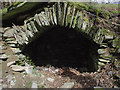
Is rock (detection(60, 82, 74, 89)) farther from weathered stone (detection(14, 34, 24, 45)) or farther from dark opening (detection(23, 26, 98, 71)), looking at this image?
dark opening (detection(23, 26, 98, 71))

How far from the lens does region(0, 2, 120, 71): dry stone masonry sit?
399 centimetres

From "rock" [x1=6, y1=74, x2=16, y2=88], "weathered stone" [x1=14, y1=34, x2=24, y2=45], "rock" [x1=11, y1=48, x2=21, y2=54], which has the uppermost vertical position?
"weathered stone" [x1=14, y1=34, x2=24, y2=45]

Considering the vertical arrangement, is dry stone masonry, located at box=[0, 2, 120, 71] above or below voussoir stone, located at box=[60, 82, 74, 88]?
above

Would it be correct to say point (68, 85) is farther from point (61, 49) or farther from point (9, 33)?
point (61, 49)

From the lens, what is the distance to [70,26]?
4.02 meters

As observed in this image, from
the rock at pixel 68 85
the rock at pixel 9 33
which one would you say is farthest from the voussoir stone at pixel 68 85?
the rock at pixel 9 33

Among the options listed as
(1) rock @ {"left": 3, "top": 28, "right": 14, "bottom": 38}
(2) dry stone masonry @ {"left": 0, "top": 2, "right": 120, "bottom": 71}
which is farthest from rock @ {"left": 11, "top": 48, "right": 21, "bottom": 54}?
(1) rock @ {"left": 3, "top": 28, "right": 14, "bottom": 38}

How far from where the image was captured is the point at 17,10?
4168 mm

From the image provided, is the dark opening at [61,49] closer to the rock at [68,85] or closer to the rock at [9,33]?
the rock at [9,33]

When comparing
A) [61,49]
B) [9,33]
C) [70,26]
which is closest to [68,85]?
[70,26]

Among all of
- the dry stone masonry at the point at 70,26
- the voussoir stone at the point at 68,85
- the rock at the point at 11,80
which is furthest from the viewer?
the dry stone masonry at the point at 70,26

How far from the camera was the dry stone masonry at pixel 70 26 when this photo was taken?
399 centimetres

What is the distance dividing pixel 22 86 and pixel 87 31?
2635mm

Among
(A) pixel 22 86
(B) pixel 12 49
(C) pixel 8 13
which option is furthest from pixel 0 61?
(C) pixel 8 13
